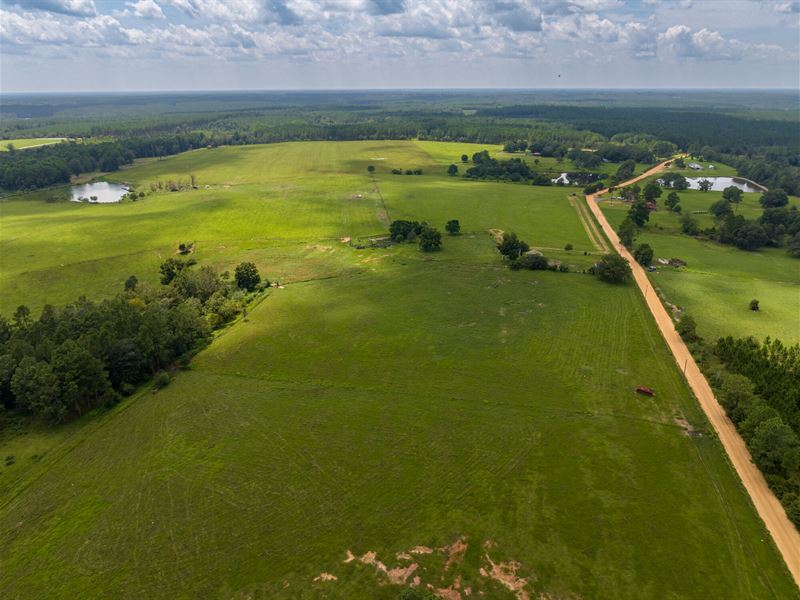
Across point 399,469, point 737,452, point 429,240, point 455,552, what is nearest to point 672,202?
point 429,240

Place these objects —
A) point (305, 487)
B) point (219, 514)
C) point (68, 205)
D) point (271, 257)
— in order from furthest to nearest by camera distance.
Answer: point (68, 205) < point (271, 257) < point (305, 487) < point (219, 514)

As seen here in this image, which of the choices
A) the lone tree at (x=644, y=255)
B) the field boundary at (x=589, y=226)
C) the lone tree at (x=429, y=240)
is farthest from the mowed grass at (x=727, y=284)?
the lone tree at (x=429, y=240)

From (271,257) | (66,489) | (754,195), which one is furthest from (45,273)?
(754,195)

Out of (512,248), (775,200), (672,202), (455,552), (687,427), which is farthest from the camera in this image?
(775,200)

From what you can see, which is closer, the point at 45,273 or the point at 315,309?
the point at 315,309

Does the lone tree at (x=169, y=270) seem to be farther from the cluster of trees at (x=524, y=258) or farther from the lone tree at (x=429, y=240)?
the cluster of trees at (x=524, y=258)

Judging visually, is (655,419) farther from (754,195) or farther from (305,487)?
(754,195)

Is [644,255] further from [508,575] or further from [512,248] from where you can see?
[508,575]
